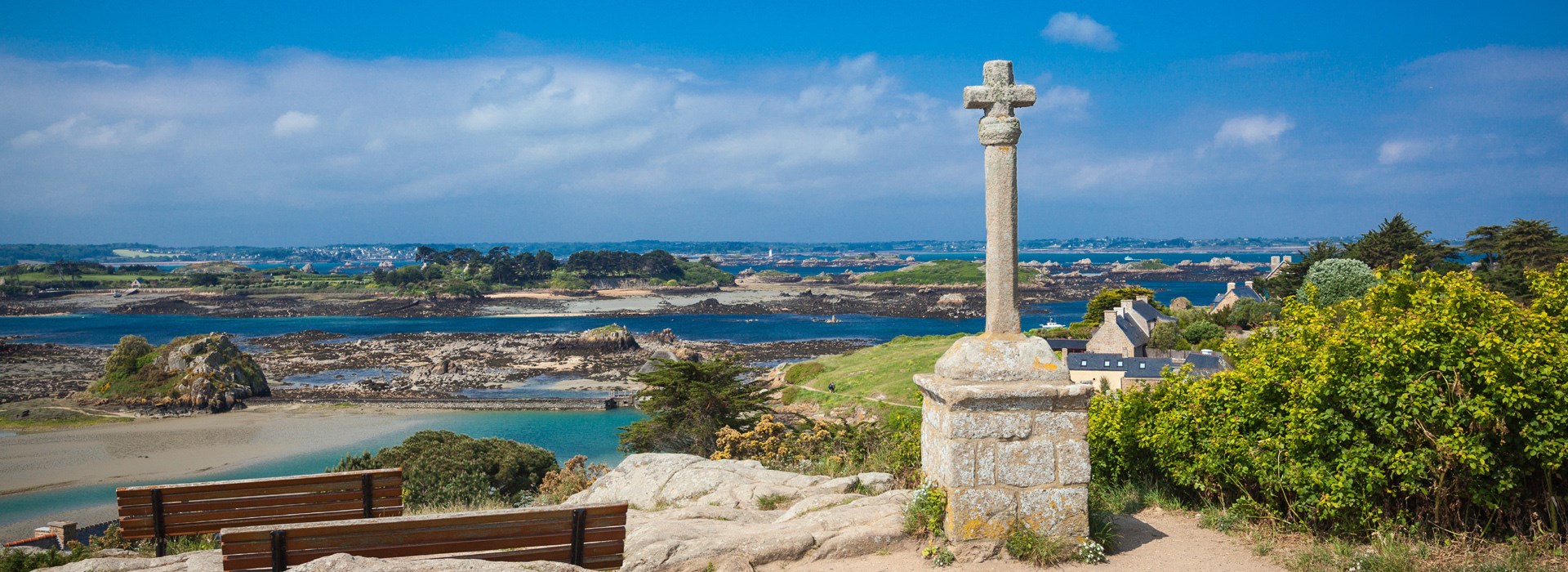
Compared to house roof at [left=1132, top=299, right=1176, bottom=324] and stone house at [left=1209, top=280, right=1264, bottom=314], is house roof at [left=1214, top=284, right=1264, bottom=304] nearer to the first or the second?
stone house at [left=1209, top=280, right=1264, bottom=314]

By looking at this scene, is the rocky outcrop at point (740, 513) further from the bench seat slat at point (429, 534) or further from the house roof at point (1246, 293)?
the house roof at point (1246, 293)

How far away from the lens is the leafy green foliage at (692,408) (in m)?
22.5

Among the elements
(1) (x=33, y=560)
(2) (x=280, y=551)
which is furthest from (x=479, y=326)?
(2) (x=280, y=551)

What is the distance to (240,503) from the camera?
709cm

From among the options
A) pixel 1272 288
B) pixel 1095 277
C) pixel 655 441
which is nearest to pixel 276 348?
pixel 655 441

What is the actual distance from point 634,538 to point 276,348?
6945 centimetres

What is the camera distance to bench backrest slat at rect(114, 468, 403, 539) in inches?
277

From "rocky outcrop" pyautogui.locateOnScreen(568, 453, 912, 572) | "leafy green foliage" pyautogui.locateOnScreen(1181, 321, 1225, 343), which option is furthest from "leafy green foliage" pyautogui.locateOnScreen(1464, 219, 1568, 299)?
"rocky outcrop" pyautogui.locateOnScreen(568, 453, 912, 572)

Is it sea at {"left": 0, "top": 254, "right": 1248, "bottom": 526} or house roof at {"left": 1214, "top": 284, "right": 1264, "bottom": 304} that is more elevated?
house roof at {"left": 1214, "top": 284, "right": 1264, "bottom": 304}

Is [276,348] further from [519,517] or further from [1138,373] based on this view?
[519,517]

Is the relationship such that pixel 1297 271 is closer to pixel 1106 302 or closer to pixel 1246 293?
pixel 1246 293

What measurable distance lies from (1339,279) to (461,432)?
38190 mm

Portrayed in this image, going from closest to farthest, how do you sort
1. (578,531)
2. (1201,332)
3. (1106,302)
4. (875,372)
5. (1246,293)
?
(578,531)
(1201,332)
(875,372)
(1106,302)
(1246,293)

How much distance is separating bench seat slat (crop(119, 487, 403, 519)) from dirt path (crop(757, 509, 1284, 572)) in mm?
→ 3593
